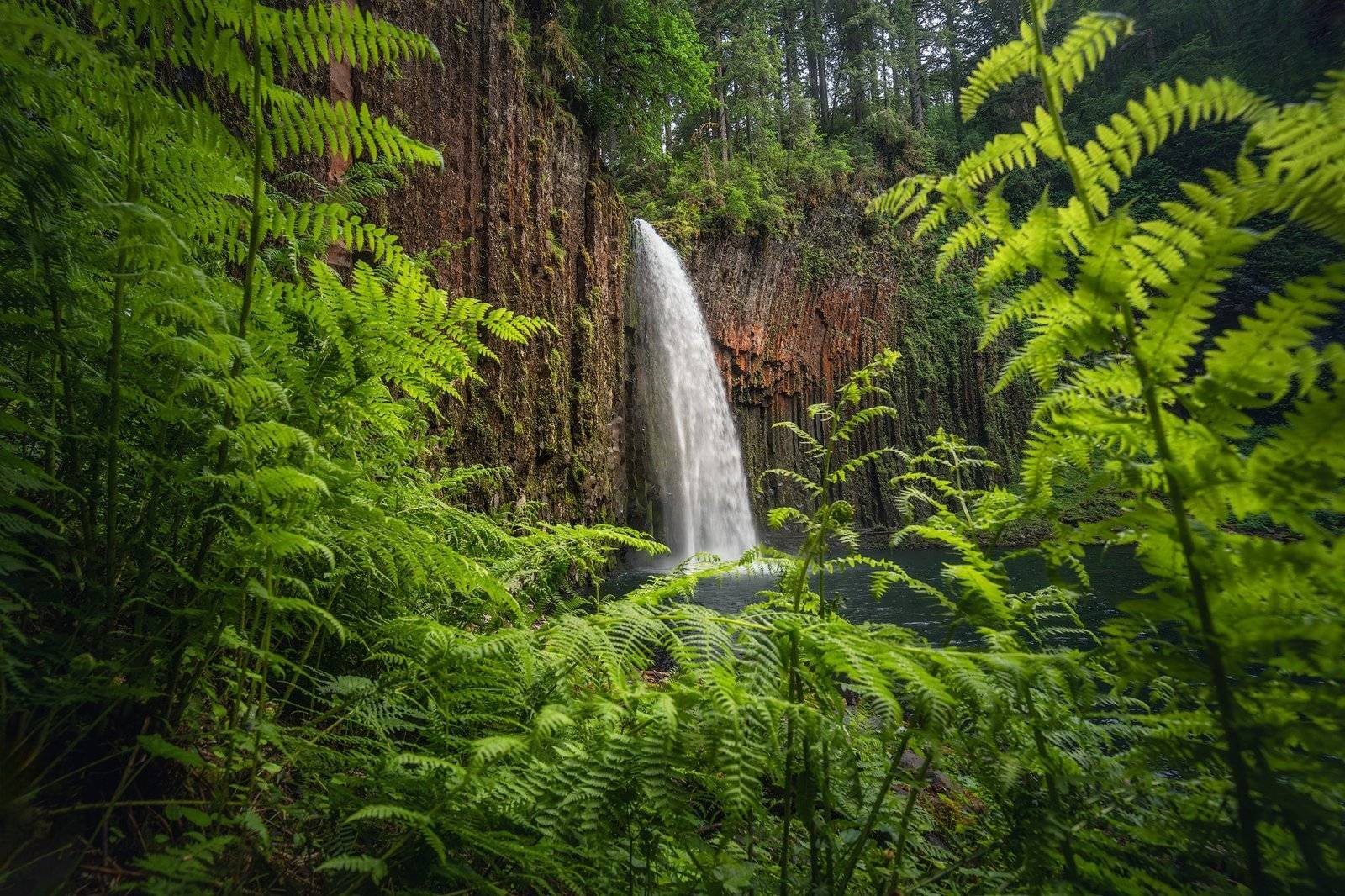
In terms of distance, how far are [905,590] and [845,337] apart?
13621mm

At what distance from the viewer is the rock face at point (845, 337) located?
59.1 feet

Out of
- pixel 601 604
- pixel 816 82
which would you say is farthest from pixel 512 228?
pixel 816 82

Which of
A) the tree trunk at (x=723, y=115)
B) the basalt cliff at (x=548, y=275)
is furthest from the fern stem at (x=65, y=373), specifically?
the tree trunk at (x=723, y=115)

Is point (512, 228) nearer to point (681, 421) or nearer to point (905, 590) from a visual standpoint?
point (681, 421)

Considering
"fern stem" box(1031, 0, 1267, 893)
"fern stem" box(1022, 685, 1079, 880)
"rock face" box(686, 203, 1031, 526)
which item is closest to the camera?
"fern stem" box(1031, 0, 1267, 893)

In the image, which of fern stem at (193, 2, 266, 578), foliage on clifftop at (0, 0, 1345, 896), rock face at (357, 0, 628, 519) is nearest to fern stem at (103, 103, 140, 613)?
foliage on clifftop at (0, 0, 1345, 896)

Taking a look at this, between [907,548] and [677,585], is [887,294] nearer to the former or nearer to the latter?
[907,548]

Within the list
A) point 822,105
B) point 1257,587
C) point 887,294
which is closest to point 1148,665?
point 1257,587

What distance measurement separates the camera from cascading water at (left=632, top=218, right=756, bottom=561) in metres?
13.9

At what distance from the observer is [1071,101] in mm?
28531

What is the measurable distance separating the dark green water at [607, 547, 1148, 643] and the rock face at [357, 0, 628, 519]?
2.36 metres

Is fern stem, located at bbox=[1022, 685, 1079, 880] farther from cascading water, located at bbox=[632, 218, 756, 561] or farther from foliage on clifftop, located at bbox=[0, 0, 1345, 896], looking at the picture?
cascading water, located at bbox=[632, 218, 756, 561]

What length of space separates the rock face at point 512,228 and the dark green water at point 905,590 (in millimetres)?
2360

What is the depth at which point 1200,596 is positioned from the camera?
0.82m
